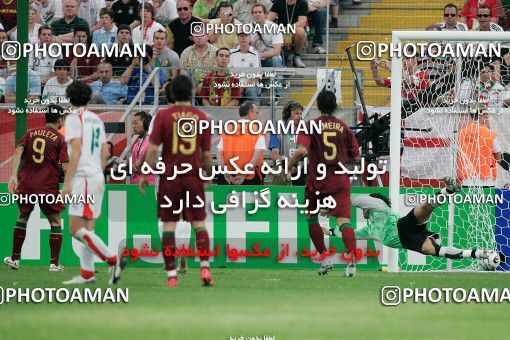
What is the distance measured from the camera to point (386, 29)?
777 inches

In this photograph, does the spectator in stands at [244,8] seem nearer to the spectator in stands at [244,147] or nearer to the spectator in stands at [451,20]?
the spectator in stands at [451,20]

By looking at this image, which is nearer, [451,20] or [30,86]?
[451,20]

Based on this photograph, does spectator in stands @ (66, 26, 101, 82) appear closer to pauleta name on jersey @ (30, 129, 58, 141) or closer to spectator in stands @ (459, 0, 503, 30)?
pauleta name on jersey @ (30, 129, 58, 141)

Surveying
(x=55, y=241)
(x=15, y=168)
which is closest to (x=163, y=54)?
(x=55, y=241)

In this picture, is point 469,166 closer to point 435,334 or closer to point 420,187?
point 420,187

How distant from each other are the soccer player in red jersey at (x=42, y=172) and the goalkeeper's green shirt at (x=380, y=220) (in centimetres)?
394

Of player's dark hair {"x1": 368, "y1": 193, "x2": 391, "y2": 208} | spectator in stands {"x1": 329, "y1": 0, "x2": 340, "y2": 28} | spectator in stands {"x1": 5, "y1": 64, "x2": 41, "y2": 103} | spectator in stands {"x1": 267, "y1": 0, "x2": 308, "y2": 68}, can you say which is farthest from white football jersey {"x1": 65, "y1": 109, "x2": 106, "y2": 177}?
spectator in stands {"x1": 329, "y1": 0, "x2": 340, "y2": 28}

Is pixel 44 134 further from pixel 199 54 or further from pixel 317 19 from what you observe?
pixel 317 19

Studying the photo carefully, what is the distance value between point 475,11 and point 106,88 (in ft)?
19.1

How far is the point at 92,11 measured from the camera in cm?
1988

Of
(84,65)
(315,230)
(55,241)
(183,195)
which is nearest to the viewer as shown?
(183,195)

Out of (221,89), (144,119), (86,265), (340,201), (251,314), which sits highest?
(221,89)

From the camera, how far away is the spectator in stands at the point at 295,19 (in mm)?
19516

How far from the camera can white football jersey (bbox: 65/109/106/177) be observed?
1226 centimetres
